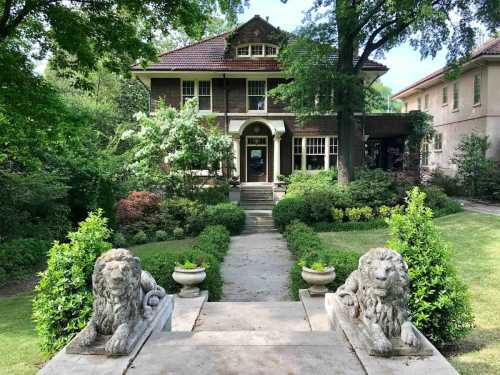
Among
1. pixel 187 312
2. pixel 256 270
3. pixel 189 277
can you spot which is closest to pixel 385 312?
pixel 187 312

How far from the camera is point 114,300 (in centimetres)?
409

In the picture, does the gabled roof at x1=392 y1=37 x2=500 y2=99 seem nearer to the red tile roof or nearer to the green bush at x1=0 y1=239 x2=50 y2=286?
the red tile roof

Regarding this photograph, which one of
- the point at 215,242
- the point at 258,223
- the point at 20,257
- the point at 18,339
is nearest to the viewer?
the point at 18,339

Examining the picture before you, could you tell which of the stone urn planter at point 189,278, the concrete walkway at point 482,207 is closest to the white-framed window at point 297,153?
the concrete walkway at point 482,207

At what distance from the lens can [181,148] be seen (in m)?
18.3

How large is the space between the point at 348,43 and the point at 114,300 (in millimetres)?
16922

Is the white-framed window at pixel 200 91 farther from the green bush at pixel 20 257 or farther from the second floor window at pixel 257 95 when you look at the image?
the green bush at pixel 20 257

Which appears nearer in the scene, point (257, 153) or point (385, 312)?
point (385, 312)

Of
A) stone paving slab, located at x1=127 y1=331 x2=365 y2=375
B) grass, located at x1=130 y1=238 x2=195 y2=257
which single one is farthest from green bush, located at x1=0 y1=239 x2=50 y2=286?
stone paving slab, located at x1=127 y1=331 x2=365 y2=375

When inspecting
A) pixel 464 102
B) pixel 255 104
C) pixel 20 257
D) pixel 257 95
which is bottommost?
pixel 20 257

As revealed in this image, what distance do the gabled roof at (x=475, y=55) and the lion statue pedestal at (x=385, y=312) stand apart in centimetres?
1910

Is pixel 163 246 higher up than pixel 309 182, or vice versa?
pixel 309 182

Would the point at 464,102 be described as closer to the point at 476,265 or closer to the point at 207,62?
the point at 207,62

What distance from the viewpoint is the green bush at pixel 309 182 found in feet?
Result: 61.2
